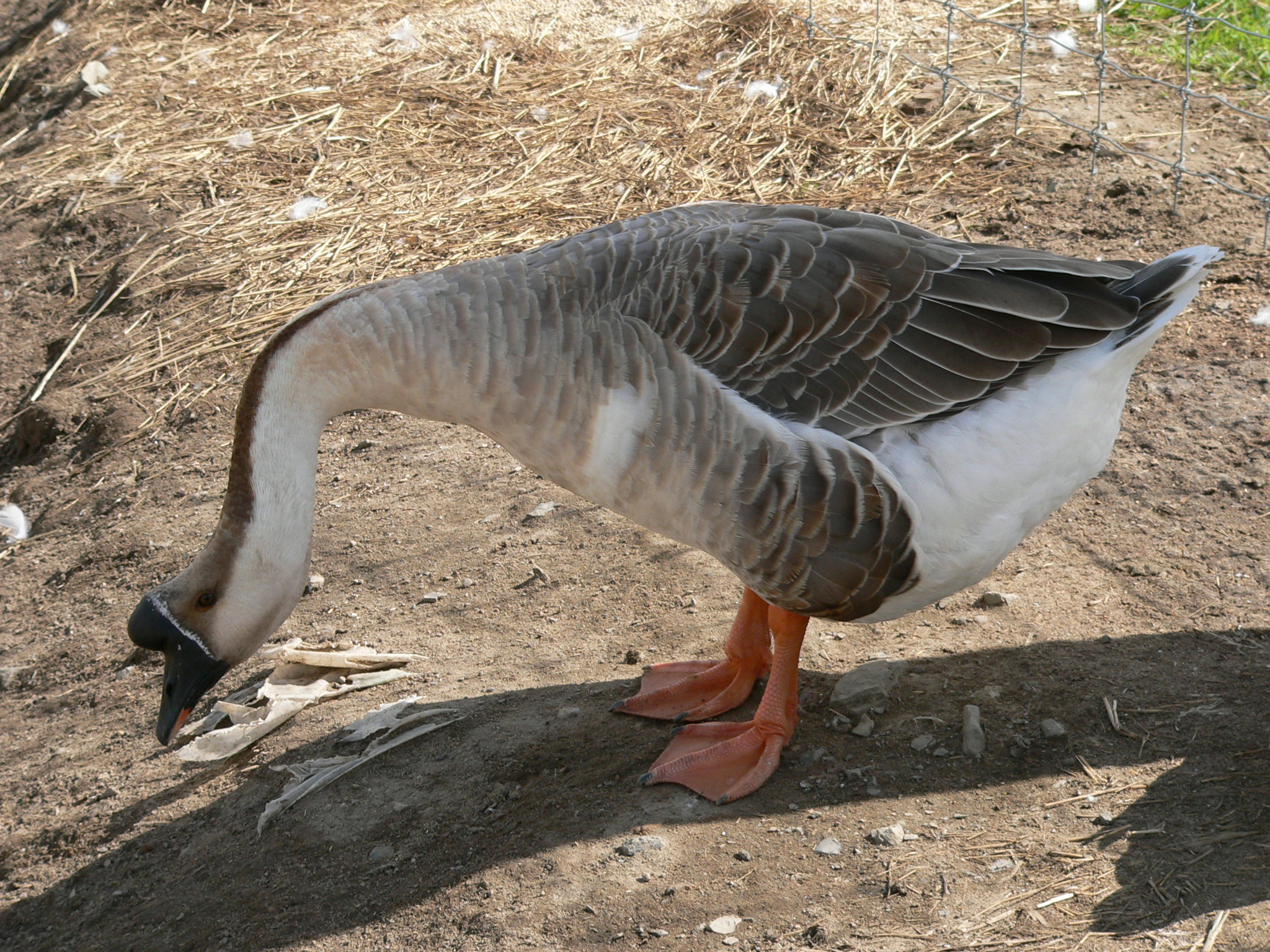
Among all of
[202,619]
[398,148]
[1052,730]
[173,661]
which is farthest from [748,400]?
[398,148]

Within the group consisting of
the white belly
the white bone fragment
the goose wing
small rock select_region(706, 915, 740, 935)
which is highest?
the goose wing

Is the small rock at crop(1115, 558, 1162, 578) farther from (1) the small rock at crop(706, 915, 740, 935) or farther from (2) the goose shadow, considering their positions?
(1) the small rock at crop(706, 915, 740, 935)

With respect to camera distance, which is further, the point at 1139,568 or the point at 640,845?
the point at 1139,568

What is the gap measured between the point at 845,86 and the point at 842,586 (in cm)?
448

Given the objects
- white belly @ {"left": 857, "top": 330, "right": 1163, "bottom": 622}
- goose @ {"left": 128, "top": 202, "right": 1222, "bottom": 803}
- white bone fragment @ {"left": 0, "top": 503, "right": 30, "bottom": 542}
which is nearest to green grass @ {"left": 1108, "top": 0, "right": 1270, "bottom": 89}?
goose @ {"left": 128, "top": 202, "right": 1222, "bottom": 803}

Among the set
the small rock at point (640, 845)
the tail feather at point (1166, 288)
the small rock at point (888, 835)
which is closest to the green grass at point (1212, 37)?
the tail feather at point (1166, 288)

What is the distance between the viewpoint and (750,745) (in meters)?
3.13

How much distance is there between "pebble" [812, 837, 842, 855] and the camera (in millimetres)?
2744

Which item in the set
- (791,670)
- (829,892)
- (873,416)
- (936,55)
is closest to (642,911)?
(829,892)

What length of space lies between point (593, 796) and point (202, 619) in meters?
1.16

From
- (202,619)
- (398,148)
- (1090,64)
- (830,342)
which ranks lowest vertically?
(202,619)

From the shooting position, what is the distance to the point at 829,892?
8.63 feet

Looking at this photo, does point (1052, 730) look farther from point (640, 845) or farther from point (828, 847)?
point (640, 845)

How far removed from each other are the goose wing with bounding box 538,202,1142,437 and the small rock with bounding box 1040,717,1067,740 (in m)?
0.92
